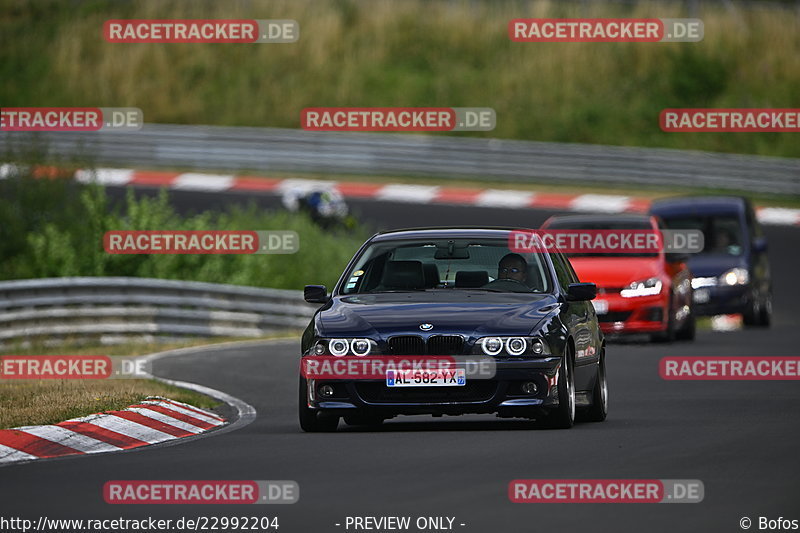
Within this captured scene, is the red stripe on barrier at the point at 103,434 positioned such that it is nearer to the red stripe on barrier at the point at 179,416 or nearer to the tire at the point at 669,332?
the red stripe on barrier at the point at 179,416

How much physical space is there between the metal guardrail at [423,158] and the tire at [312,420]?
29075mm

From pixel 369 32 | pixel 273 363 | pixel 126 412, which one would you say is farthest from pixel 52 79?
pixel 126 412

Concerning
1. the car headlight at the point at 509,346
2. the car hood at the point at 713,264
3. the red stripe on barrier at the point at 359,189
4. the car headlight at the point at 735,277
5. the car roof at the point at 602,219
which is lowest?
the car headlight at the point at 509,346

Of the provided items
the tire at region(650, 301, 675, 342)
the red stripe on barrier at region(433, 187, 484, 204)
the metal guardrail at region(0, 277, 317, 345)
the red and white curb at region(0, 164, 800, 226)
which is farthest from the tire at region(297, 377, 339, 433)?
the red stripe on barrier at region(433, 187, 484, 204)

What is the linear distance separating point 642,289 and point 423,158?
20274 millimetres

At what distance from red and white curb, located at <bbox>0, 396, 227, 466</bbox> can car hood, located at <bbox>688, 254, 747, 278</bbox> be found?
13180 mm

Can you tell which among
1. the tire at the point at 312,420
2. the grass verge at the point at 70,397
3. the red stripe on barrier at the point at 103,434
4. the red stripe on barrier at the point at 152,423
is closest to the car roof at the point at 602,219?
the grass verge at the point at 70,397

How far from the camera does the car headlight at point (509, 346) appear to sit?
12320 millimetres

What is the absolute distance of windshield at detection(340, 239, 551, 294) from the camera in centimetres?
1342

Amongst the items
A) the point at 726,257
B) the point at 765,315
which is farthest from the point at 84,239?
the point at 765,315

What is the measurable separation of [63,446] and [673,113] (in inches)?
1441

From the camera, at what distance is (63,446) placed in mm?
11898

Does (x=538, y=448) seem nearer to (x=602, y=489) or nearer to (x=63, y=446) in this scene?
(x=602, y=489)

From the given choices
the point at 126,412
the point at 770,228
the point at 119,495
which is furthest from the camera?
the point at 770,228
